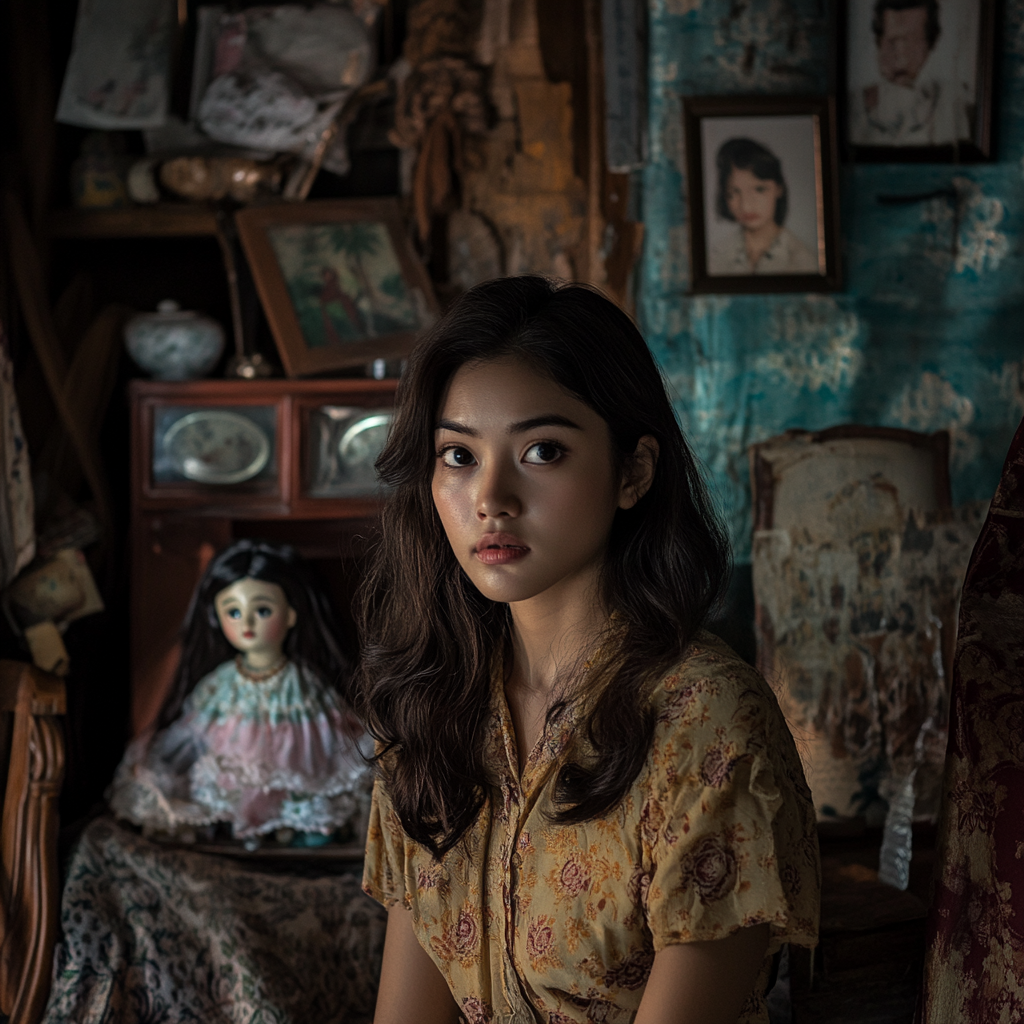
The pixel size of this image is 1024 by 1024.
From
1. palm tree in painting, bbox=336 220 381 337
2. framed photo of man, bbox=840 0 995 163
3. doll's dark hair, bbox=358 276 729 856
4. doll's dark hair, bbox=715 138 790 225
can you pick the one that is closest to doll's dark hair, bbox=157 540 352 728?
palm tree in painting, bbox=336 220 381 337

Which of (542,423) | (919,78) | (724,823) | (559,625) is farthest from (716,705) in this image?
(919,78)

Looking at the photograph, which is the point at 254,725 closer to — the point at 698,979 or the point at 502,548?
the point at 502,548

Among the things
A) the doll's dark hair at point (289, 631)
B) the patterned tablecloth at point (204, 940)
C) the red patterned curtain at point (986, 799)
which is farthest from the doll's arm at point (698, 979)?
the doll's dark hair at point (289, 631)

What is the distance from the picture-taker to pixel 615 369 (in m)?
1.19

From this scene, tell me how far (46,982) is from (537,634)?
1416mm

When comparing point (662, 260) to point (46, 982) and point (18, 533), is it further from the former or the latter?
point (46, 982)

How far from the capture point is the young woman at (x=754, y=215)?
2.29m

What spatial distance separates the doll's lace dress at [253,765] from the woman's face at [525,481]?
4.22 feet

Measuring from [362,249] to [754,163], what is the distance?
42.2 inches

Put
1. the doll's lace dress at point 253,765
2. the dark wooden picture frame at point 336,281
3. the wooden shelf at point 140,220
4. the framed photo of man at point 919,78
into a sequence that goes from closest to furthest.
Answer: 1. the framed photo of man at point 919,78
2. the doll's lace dress at point 253,765
3. the dark wooden picture frame at point 336,281
4. the wooden shelf at point 140,220

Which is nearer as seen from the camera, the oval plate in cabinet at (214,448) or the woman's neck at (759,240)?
the woman's neck at (759,240)

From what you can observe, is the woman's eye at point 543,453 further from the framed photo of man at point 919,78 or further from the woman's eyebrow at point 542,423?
the framed photo of man at point 919,78

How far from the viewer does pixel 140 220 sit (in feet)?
9.47

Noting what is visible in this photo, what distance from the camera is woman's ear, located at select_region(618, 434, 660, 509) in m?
1.23
